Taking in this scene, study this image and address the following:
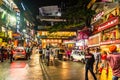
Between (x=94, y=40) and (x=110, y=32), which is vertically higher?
(x=110, y=32)

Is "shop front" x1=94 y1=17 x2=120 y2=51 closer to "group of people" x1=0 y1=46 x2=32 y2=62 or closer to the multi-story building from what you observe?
the multi-story building

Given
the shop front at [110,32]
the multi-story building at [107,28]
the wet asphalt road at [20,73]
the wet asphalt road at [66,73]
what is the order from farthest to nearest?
the multi-story building at [107,28], the shop front at [110,32], the wet asphalt road at [20,73], the wet asphalt road at [66,73]

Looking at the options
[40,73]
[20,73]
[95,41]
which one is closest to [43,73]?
[40,73]

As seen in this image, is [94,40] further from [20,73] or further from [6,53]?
[6,53]

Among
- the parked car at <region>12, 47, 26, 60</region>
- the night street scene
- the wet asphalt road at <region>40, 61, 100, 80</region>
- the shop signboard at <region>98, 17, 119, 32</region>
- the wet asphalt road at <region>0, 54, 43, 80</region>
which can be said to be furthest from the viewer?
the parked car at <region>12, 47, 26, 60</region>

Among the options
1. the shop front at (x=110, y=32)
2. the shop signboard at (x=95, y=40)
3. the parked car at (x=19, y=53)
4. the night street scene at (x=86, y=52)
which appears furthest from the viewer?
the parked car at (x=19, y=53)

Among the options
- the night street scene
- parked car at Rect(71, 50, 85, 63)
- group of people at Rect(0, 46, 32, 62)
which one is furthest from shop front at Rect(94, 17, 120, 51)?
group of people at Rect(0, 46, 32, 62)

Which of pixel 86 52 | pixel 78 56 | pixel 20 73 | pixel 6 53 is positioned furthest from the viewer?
pixel 6 53

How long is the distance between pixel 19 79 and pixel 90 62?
5.09 m

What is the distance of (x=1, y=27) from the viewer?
54.7 metres

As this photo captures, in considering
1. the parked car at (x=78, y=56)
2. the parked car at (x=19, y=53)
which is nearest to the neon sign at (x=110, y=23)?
the parked car at (x=78, y=56)

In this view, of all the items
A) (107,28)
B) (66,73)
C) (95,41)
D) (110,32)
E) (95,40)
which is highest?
(107,28)

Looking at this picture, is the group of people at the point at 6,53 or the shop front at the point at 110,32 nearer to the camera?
the shop front at the point at 110,32

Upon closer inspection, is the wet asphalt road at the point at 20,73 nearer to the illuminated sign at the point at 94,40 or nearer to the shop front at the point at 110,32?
the shop front at the point at 110,32
